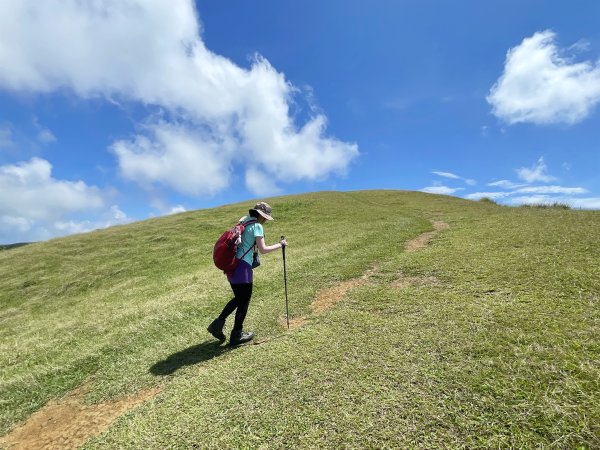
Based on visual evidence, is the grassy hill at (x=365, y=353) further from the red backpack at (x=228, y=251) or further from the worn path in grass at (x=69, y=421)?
the red backpack at (x=228, y=251)

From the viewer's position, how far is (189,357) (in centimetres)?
980

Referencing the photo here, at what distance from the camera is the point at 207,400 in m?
7.06

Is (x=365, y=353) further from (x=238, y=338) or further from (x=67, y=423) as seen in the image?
(x=67, y=423)

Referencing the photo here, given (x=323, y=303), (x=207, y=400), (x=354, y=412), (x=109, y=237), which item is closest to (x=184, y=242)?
(x=109, y=237)

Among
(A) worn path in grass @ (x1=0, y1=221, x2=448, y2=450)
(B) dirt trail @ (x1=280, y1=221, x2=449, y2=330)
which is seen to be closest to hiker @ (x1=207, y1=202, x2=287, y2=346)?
(A) worn path in grass @ (x1=0, y1=221, x2=448, y2=450)

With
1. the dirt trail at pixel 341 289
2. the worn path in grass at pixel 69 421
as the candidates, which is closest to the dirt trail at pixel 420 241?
the dirt trail at pixel 341 289

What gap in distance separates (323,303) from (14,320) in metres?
19.0

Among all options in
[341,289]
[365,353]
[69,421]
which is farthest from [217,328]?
[341,289]

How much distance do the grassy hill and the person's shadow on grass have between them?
7 cm

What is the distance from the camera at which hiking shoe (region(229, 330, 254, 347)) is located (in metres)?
9.88

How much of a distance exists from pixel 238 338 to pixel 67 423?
434cm

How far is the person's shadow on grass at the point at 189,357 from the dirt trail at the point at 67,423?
3.21ft

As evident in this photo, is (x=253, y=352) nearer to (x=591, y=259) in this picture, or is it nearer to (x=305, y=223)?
(x=591, y=259)

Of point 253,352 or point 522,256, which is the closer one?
point 253,352
